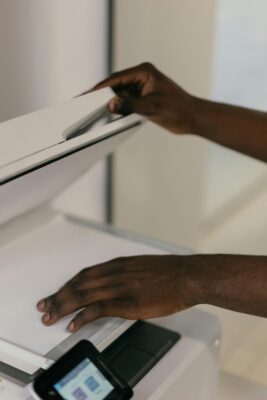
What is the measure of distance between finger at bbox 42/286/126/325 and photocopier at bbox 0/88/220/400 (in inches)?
0.7

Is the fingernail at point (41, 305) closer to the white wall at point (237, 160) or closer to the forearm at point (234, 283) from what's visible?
the forearm at point (234, 283)

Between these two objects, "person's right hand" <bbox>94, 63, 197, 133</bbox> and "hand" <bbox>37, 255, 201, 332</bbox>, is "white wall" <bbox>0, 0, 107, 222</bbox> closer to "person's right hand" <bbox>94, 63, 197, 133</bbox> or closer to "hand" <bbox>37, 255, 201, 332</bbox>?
"person's right hand" <bbox>94, 63, 197, 133</bbox>

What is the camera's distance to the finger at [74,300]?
82 centimetres

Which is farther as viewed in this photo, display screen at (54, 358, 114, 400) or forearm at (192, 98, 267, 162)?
forearm at (192, 98, 267, 162)

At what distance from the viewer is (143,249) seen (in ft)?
3.49

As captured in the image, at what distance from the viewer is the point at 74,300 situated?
84 centimetres

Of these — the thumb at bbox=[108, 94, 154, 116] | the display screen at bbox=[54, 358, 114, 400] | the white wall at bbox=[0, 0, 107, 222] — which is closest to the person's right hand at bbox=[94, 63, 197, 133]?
the thumb at bbox=[108, 94, 154, 116]

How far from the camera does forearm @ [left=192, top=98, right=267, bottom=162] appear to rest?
1.11 metres

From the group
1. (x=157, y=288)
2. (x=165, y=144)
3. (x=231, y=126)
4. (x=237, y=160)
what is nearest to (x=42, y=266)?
(x=157, y=288)

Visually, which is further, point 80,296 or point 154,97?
point 154,97

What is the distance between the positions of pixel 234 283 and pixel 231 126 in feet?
1.35

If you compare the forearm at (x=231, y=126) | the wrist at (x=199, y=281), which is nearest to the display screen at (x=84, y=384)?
the wrist at (x=199, y=281)

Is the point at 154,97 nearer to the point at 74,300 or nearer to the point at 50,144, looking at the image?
the point at 50,144

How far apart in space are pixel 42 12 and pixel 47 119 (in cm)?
48
